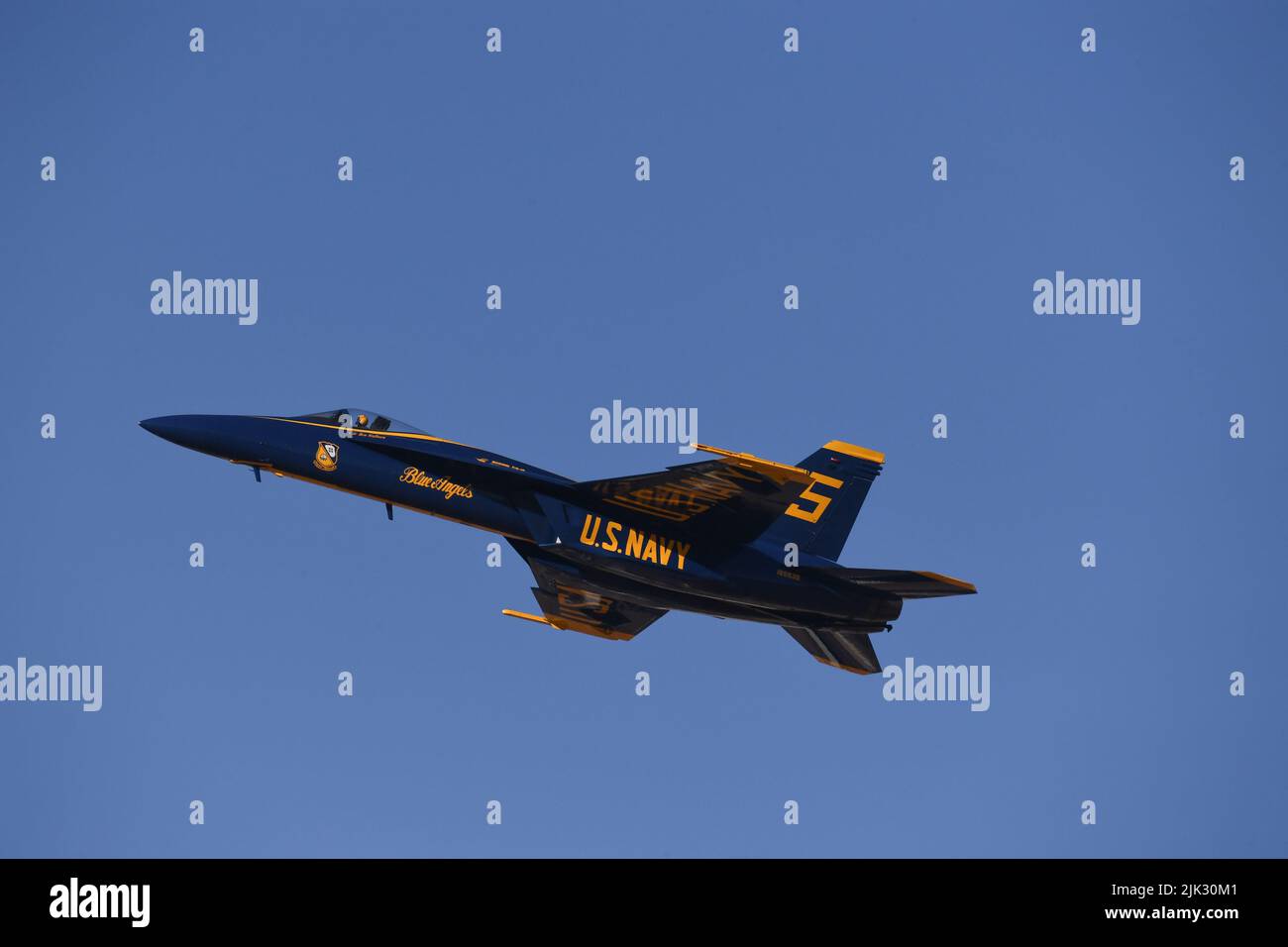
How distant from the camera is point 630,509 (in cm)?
3077

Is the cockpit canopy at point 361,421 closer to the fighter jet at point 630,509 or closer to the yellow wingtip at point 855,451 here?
the fighter jet at point 630,509

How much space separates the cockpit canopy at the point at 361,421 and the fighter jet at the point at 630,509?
2 cm

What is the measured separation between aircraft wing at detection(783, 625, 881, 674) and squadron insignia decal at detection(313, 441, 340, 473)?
9.18 meters

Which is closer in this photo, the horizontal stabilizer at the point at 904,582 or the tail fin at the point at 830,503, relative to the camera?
the horizontal stabilizer at the point at 904,582

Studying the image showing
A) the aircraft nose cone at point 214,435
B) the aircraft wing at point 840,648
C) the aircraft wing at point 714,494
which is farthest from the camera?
the aircraft wing at point 840,648

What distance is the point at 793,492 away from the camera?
97.1 feet

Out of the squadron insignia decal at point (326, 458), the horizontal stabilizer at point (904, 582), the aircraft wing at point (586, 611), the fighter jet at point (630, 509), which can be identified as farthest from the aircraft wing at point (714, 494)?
the squadron insignia decal at point (326, 458)

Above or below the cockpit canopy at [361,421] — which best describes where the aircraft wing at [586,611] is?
below

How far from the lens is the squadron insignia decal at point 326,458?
101 feet

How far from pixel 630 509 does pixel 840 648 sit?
5.46 metres

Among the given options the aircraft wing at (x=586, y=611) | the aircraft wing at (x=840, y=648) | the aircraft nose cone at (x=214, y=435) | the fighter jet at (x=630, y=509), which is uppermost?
the aircraft nose cone at (x=214, y=435)

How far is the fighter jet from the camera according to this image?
3020 centimetres
